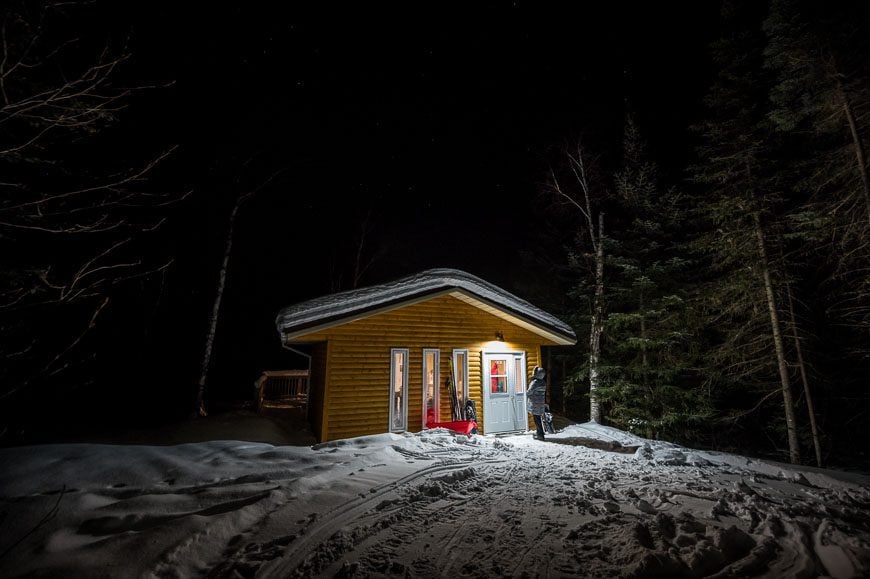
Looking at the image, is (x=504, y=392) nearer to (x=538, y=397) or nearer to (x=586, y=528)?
(x=538, y=397)

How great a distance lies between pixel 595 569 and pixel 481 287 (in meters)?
7.95

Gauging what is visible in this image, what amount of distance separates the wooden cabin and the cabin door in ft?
0.10

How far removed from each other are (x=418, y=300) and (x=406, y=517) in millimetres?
6283

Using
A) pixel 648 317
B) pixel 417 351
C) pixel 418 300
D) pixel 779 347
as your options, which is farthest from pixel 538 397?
pixel 779 347

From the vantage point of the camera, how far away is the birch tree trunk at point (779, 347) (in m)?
Result: 8.94

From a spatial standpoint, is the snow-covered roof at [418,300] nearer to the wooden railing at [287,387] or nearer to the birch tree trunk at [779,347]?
the birch tree trunk at [779,347]

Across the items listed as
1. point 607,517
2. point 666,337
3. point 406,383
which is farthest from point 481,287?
point 607,517

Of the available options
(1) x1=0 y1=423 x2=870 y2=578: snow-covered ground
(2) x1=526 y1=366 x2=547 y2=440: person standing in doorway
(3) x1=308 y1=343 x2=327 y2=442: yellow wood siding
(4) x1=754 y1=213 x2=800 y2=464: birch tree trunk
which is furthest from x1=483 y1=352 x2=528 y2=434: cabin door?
(4) x1=754 y1=213 x2=800 y2=464: birch tree trunk

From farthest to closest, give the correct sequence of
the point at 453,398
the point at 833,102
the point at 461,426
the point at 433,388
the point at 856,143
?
1. the point at 433,388
2. the point at 453,398
3. the point at 461,426
4. the point at 833,102
5. the point at 856,143

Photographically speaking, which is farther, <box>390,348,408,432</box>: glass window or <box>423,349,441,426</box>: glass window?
<box>423,349,441,426</box>: glass window

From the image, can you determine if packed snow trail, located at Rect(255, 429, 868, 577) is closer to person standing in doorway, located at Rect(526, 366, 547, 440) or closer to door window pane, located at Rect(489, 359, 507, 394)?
person standing in doorway, located at Rect(526, 366, 547, 440)

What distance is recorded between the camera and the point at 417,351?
10008mm

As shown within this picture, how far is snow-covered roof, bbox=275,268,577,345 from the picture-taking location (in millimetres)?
8547

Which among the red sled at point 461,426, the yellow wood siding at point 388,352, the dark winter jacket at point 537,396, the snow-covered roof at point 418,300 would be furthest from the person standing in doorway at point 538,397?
the snow-covered roof at point 418,300
